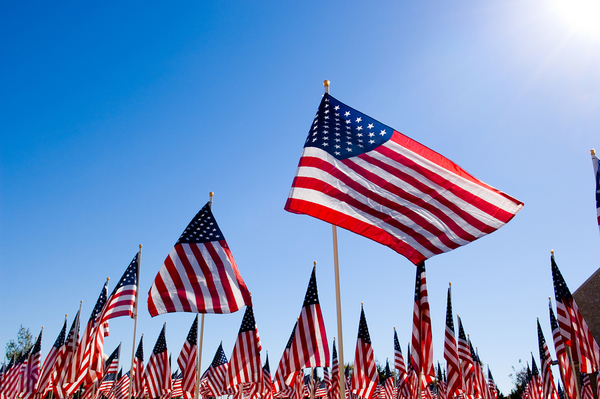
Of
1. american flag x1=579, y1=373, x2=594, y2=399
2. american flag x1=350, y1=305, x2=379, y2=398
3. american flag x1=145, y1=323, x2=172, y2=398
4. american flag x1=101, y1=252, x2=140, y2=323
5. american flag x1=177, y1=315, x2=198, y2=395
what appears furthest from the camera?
american flag x1=145, y1=323, x2=172, y2=398

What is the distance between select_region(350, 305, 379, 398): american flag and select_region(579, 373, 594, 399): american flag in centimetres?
1497

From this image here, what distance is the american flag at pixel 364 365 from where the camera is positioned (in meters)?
21.0

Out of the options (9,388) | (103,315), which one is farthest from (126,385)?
(103,315)

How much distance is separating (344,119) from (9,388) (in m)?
37.9

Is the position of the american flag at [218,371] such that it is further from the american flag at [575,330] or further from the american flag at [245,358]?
the american flag at [575,330]

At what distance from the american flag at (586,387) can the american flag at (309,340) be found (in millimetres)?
20407

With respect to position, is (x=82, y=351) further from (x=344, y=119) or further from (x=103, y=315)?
(x=344, y=119)

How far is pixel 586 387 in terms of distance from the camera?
28.2m

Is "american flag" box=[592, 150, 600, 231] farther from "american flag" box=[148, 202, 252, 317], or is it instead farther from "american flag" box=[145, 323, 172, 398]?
"american flag" box=[145, 323, 172, 398]

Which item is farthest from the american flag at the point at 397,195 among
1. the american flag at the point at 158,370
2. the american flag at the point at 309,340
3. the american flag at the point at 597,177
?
the american flag at the point at 158,370

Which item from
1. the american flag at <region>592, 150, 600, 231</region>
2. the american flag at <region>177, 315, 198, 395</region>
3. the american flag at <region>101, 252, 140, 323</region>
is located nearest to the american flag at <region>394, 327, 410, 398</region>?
the american flag at <region>177, 315, 198, 395</region>

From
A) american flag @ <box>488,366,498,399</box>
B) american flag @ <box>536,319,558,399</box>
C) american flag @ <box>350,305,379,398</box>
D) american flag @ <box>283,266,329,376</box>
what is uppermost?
american flag @ <box>283,266,329,376</box>

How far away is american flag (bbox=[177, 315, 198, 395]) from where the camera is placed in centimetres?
2506

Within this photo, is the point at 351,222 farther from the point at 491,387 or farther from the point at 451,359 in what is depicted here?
the point at 491,387
